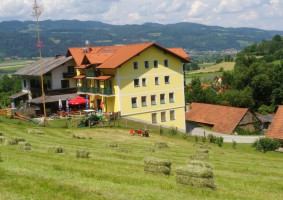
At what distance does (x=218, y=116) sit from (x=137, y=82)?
1775 centimetres

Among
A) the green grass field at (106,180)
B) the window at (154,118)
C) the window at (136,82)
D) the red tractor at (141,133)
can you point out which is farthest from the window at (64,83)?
the green grass field at (106,180)

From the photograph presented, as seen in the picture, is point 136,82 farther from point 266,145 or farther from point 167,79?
point 266,145

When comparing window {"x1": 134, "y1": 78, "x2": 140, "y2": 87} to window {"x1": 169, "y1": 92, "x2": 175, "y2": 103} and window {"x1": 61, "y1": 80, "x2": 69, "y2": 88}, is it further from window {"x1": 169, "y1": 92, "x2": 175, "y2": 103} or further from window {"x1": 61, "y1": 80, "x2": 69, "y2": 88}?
window {"x1": 61, "y1": 80, "x2": 69, "y2": 88}

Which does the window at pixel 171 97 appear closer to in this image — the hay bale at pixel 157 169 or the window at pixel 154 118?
the window at pixel 154 118

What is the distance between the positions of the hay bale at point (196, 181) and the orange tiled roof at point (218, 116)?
1796 inches

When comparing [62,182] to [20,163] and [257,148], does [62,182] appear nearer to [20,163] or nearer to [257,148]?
[20,163]

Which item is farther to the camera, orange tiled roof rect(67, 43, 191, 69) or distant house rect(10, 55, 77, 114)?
distant house rect(10, 55, 77, 114)

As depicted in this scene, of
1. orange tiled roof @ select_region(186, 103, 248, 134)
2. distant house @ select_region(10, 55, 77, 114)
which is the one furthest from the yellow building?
orange tiled roof @ select_region(186, 103, 248, 134)

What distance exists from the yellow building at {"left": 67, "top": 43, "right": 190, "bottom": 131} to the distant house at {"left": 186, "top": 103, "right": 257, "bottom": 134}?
25.6 ft

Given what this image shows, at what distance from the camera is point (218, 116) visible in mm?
64938

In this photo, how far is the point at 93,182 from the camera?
1534 cm

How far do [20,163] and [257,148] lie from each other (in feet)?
101

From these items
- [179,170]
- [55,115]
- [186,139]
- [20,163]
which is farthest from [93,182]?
[55,115]

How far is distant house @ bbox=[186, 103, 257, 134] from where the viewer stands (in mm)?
61562
